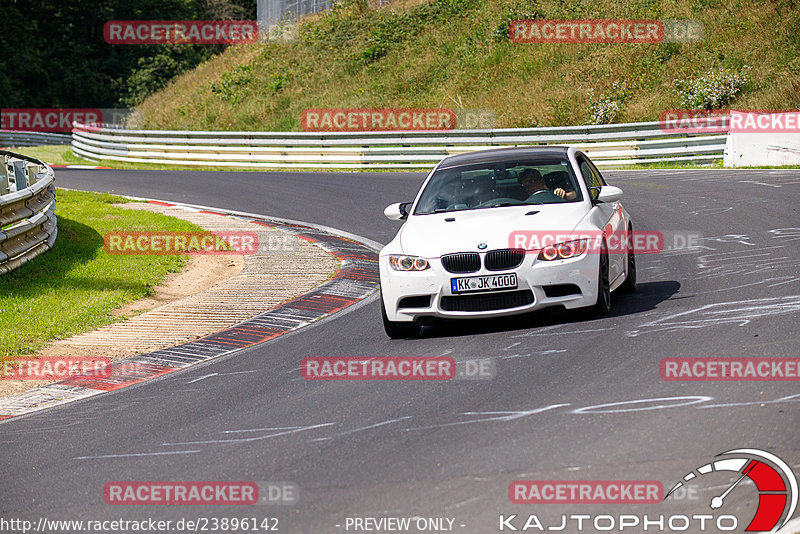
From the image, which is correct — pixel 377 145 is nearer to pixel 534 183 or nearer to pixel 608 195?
pixel 534 183

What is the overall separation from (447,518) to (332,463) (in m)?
1.15

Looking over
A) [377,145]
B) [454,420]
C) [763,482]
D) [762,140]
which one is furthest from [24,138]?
[763,482]

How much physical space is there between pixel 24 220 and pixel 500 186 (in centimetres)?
686

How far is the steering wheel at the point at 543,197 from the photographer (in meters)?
9.92

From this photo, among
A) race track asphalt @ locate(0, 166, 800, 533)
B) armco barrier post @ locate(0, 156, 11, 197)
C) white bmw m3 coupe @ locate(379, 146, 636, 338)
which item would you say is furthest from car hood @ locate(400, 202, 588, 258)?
armco barrier post @ locate(0, 156, 11, 197)

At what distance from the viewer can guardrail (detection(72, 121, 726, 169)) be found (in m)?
26.1

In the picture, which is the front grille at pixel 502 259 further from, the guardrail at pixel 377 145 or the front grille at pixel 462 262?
the guardrail at pixel 377 145

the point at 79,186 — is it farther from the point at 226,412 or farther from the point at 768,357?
the point at 768,357

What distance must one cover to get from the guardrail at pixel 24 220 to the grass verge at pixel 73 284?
0.53 feet

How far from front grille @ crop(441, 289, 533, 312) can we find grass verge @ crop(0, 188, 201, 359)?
4096 millimetres

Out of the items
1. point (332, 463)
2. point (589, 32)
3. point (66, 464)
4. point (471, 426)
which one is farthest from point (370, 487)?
point (589, 32)

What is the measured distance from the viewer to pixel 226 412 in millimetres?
7441

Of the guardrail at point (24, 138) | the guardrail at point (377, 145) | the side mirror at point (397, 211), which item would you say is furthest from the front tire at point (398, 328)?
the guardrail at point (24, 138)

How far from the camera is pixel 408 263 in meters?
9.13
